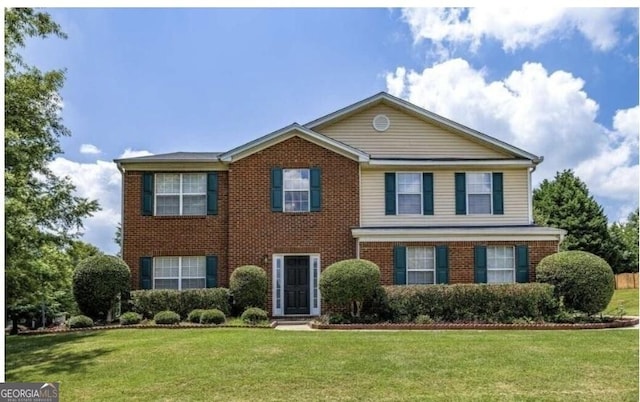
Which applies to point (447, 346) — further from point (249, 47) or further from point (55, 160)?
point (55, 160)

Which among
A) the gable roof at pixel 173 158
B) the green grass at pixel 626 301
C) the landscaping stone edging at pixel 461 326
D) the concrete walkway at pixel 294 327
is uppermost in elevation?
the gable roof at pixel 173 158

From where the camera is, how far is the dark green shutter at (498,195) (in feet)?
57.9

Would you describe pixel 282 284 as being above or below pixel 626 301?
above

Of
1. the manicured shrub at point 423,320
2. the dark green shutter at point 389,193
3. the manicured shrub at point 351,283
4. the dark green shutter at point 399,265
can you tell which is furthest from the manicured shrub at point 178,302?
the dark green shutter at point 389,193

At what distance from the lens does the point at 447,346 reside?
33.4ft

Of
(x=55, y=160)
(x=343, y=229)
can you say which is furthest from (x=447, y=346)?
(x=55, y=160)

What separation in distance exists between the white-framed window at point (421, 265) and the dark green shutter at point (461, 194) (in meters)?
A: 1.92

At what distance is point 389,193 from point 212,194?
554 centimetres

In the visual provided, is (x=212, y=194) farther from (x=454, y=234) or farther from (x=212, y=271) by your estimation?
(x=454, y=234)

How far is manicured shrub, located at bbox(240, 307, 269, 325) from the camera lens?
14.6 m

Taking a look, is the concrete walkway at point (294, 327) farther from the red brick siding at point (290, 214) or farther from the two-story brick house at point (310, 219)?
the red brick siding at point (290, 214)

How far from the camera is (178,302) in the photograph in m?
15.8

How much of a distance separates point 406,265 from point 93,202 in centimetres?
983

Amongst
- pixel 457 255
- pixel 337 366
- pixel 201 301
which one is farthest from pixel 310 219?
pixel 337 366
